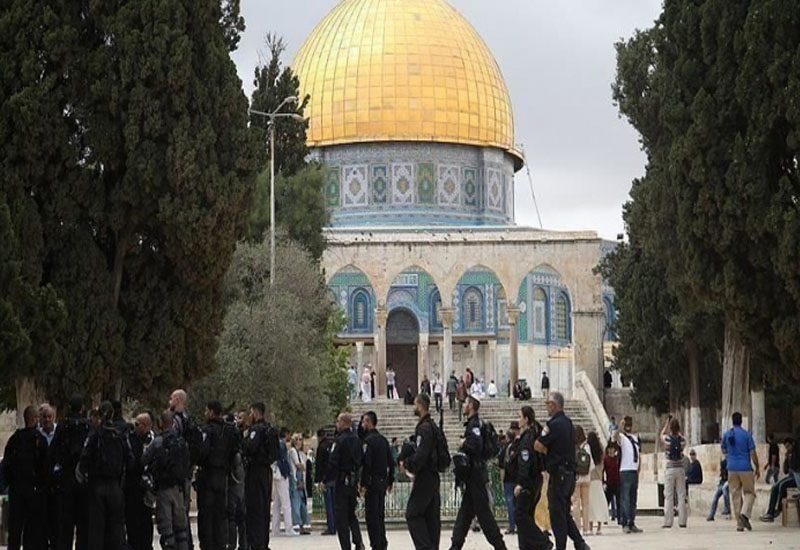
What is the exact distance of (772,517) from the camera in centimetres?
1956

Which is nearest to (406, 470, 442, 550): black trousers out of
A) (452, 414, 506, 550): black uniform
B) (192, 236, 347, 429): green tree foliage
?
(452, 414, 506, 550): black uniform

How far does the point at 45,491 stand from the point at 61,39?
6780 mm

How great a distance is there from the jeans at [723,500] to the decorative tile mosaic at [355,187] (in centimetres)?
2891

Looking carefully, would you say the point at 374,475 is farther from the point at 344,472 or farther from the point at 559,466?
the point at 559,466

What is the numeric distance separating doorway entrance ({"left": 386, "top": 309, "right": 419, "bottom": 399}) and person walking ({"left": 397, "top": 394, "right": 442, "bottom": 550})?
108 ft

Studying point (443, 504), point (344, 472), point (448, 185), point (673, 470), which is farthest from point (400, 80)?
point (344, 472)

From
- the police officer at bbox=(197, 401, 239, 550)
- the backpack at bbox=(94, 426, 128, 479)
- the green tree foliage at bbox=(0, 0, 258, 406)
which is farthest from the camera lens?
the green tree foliage at bbox=(0, 0, 258, 406)

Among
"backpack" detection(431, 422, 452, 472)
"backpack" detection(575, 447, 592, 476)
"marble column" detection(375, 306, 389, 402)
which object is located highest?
"marble column" detection(375, 306, 389, 402)

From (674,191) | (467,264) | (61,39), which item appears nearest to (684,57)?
(674,191)

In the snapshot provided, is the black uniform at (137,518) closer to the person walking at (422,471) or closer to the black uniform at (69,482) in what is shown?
the black uniform at (69,482)

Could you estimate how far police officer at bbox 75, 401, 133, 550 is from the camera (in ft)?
42.0

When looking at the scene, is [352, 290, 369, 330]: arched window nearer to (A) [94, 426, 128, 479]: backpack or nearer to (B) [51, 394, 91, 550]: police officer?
(B) [51, 394, 91, 550]: police officer

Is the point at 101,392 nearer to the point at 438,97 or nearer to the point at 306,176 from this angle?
the point at 306,176

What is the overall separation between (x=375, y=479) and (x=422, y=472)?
1.37 m
